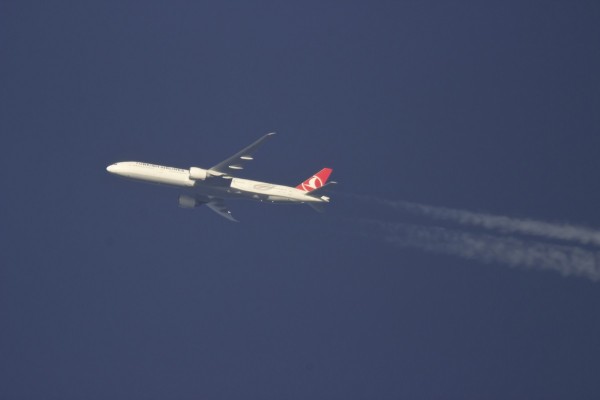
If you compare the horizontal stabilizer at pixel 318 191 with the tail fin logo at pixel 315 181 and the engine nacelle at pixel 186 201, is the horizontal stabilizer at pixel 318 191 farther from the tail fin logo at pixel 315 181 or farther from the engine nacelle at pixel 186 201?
the engine nacelle at pixel 186 201

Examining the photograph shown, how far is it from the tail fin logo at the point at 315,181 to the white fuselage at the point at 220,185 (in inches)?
168

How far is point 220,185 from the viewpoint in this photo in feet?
337

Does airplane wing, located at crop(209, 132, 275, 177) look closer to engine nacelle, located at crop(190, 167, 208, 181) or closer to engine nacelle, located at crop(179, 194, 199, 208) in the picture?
engine nacelle, located at crop(190, 167, 208, 181)

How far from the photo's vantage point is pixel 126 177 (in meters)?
104

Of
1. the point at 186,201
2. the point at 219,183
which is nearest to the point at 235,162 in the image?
the point at 219,183

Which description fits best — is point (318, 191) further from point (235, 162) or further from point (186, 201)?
point (186, 201)

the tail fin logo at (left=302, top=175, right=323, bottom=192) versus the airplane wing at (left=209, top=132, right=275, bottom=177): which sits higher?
the airplane wing at (left=209, top=132, right=275, bottom=177)

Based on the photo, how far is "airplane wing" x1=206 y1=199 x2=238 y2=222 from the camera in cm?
10912

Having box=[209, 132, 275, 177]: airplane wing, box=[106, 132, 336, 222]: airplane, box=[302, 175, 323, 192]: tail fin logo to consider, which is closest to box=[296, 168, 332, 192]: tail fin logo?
box=[302, 175, 323, 192]: tail fin logo

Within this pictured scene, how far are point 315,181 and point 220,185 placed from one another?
11047 mm

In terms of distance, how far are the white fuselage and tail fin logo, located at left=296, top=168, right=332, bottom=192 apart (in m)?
4.26

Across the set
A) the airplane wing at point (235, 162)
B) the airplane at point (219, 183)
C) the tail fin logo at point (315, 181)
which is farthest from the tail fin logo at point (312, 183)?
the airplane wing at point (235, 162)

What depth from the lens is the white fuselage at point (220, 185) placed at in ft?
338

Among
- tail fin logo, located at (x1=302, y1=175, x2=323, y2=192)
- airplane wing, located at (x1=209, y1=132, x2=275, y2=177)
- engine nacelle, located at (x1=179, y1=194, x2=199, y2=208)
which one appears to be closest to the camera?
airplane wing, located at (x1=209, y1=132, x2=275, y2=177)
